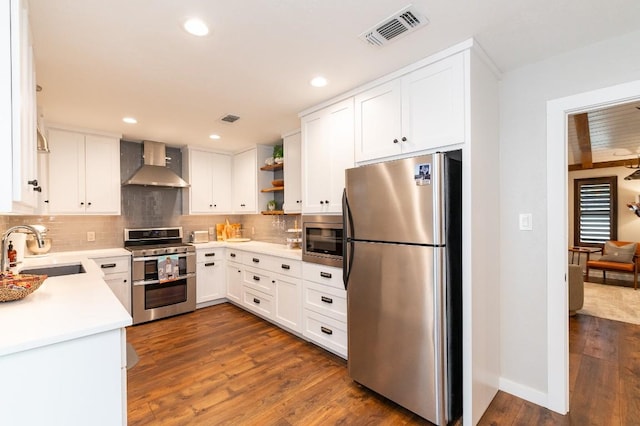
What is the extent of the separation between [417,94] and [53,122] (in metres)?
3.85

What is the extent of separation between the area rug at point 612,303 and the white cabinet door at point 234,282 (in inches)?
184

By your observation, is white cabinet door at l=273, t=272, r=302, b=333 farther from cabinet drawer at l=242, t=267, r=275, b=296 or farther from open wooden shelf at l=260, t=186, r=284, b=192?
open wooden shelf at l=260, t=186, r=284, b=192

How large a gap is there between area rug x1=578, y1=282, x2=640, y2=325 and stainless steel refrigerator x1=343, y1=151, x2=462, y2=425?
3535mm

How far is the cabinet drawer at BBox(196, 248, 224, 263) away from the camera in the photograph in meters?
4.23

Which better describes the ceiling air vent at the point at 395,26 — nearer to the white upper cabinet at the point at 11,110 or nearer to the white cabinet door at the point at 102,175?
the white upper cabinet at the point at 11,110

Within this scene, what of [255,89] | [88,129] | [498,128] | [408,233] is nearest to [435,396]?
[408,233]

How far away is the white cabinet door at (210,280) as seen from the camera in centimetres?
420

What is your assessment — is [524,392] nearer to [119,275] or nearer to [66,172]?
[119,275]

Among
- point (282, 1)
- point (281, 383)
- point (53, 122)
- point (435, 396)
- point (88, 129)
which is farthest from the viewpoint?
point (88, 129)

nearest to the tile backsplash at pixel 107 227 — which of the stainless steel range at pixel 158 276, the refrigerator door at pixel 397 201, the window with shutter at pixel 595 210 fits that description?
the stainless steel range at pixel 158 276

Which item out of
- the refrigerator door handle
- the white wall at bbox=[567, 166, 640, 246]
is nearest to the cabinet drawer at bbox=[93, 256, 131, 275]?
the refrigerator door handle

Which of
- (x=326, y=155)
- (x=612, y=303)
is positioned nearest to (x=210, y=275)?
(x=326, y=155)

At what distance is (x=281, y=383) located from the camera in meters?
2.37

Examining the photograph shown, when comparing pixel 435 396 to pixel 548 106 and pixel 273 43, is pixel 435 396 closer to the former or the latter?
pixel 548 106
